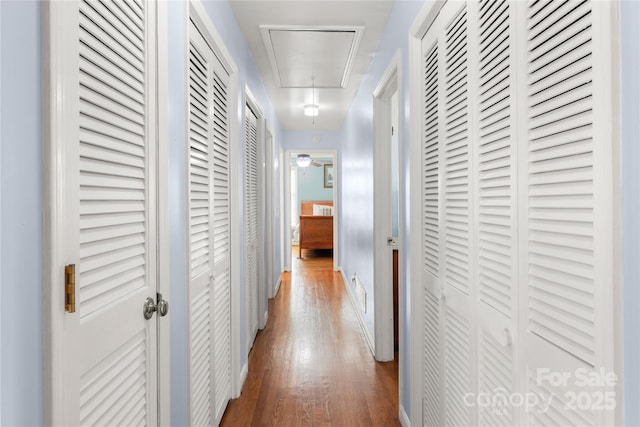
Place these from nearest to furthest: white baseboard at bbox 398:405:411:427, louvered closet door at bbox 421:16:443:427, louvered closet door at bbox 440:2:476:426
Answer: louvered closet door at bbox 440:2:476:426
louvered closet door at bbox 421:16:443:427
white baseboard at bbox 398:405:411:427

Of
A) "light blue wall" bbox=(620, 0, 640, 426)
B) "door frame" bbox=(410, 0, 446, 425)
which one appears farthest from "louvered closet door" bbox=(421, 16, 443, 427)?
"light blue wall" bbox=(620, 0, 640, 426)

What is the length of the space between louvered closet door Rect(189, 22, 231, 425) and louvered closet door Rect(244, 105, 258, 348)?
90 cm

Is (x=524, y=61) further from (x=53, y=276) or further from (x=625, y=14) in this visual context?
(x=53, y=276)

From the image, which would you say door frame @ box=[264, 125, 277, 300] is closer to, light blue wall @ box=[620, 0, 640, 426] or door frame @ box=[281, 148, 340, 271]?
door frame @ box=[281, 148, 340, 271]

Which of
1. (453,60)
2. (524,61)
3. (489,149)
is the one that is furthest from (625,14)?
(453,60)

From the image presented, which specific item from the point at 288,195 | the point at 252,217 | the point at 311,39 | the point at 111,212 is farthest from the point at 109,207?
the point at 288,195

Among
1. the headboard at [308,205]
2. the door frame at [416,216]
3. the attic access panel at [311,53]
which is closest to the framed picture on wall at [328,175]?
the headboard at [308,205]

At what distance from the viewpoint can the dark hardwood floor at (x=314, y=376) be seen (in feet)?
7.30

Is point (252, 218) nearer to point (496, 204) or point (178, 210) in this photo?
point (178, 210)

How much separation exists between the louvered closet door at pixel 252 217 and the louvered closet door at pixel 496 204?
223cm

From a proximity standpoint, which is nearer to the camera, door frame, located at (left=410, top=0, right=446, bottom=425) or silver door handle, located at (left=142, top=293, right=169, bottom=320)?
silver door handle, located at (left=142, top=293, right=169, bottom=320)

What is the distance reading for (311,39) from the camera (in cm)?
266

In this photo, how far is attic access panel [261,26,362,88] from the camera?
258cm

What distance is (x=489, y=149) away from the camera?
1.15 m
